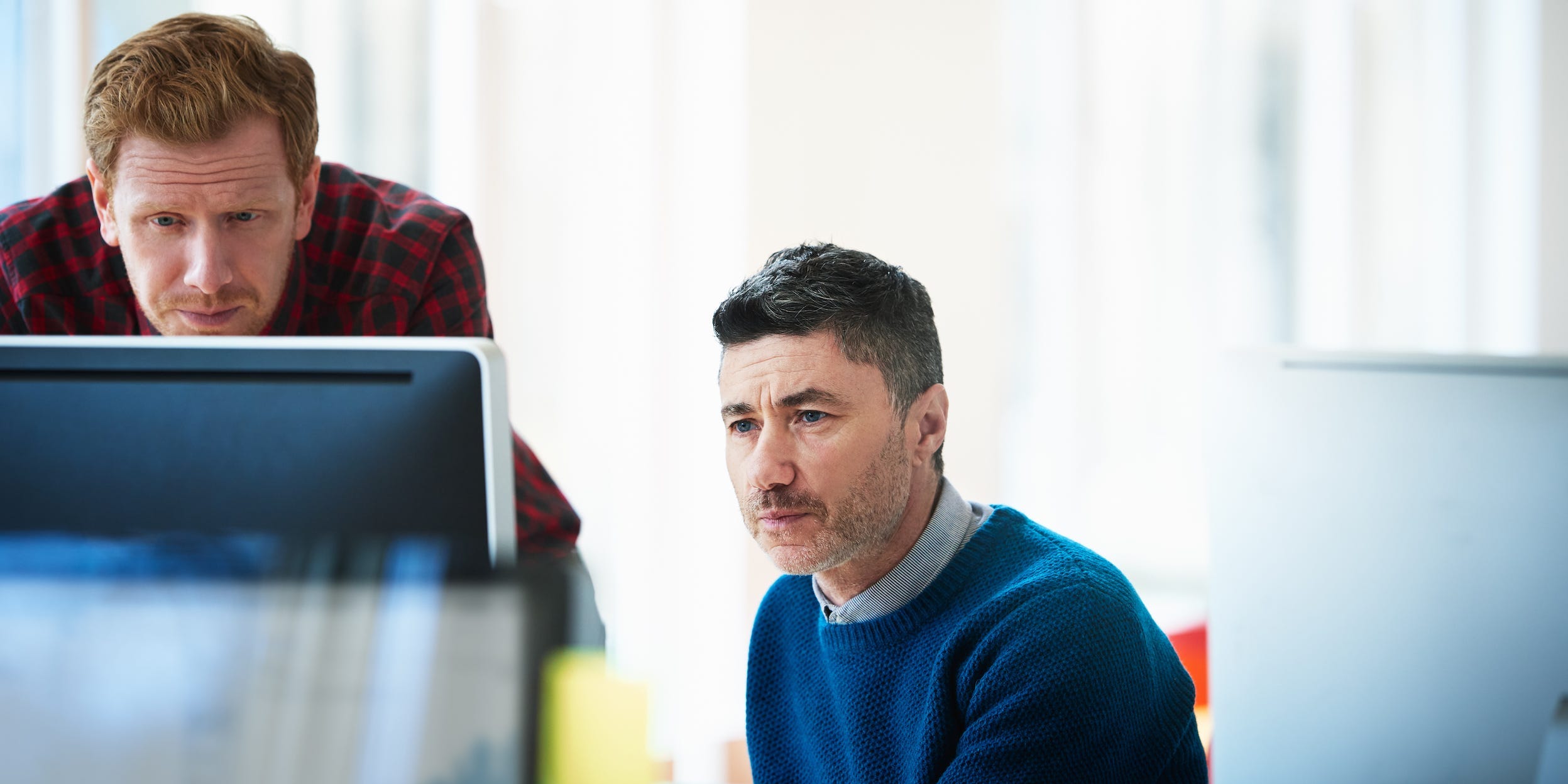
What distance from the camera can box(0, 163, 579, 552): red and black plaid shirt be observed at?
1.32 meters

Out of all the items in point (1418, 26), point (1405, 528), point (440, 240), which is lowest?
point (1405, 528)

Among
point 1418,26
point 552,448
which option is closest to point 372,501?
point 552,448

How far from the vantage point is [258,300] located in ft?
3.99

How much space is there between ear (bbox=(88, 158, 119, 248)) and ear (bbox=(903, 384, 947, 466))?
0.84m

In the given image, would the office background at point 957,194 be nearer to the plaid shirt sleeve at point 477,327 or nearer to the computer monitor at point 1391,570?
the plaid shirt sleeve at point 477,327

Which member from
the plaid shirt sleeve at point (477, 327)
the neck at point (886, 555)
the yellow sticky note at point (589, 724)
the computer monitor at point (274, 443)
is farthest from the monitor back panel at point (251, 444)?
the neck at point (886, 555)

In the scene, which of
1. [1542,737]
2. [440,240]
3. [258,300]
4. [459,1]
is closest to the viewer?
[1542,737]

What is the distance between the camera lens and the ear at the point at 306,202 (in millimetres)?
1293

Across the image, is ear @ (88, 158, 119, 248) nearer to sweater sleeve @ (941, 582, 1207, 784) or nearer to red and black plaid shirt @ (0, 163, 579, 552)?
red and black plaid shirt @ (0, 163, 579, 552)

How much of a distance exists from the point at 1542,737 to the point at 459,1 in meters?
2.39

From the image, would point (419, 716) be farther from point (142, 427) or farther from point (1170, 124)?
point (1170, 124)

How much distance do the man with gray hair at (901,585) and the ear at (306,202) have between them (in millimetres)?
483

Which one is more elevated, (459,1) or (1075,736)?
(459,1)

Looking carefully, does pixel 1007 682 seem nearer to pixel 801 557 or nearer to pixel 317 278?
pixel 801 557
